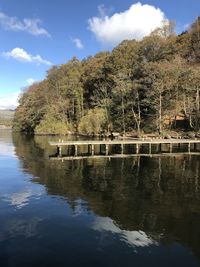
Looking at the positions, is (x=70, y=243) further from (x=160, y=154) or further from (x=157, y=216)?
(x=160, y=154)

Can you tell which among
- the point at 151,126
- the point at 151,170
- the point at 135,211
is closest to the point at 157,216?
the point at 135,211

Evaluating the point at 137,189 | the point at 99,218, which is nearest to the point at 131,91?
the point at 137,189

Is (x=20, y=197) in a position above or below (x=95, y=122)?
below

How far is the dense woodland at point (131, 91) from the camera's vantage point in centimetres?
5984

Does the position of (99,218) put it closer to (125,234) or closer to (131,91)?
(125,234)

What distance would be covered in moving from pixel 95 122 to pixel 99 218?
58357mm

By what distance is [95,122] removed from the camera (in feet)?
243

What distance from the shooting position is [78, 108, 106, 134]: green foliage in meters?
73.8

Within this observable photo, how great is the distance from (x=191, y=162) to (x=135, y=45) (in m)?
48.1

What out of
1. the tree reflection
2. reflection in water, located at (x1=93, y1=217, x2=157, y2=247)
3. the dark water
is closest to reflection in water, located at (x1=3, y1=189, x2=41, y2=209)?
the dark water

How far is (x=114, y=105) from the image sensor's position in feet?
230

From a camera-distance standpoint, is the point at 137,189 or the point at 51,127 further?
the point at 51,127

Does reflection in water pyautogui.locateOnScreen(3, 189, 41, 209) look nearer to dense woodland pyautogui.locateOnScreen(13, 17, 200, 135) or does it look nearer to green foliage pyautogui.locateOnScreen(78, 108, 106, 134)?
dense woodland pyautogui.locateOnScreen(13, 17, 200, 135)

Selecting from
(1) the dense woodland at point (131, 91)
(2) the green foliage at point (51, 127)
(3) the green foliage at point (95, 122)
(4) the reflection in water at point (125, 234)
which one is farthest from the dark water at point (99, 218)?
(2) the green foliage at point (51, 127)
